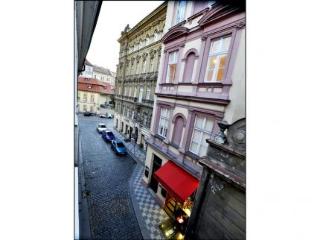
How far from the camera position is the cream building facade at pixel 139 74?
11107mm

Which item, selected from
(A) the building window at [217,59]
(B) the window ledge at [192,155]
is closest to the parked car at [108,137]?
(B) the window ledge at [192,155]

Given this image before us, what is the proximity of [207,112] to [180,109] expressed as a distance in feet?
4.41

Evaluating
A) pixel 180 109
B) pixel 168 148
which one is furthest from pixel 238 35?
pixel 168 148

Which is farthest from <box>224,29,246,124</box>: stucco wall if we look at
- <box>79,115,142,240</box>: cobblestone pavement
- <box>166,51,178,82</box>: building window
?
<box>79,115,142,240</box>: cobblestone pavement

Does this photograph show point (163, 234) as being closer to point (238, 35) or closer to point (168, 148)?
point (168, 148)

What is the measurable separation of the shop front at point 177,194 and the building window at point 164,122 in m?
1.45

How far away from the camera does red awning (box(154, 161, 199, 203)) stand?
17.3 ft

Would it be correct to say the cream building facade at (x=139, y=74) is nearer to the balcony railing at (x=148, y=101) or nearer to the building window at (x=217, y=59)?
the balcony railing at (x=148, y=101)

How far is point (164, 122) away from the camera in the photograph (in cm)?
730

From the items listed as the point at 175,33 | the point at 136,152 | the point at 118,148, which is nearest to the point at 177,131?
the point at 175,33

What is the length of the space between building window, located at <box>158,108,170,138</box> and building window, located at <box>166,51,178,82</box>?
→ 1.42 metres

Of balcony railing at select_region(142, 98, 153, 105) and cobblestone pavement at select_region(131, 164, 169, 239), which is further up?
balcony railing at select_region(142, 98, 153, 105)

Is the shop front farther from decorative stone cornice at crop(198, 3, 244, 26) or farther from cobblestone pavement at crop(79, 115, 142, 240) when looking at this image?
decorative stone cornice at crop(198, 3, 244, 26)

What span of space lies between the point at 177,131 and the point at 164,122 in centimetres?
105
